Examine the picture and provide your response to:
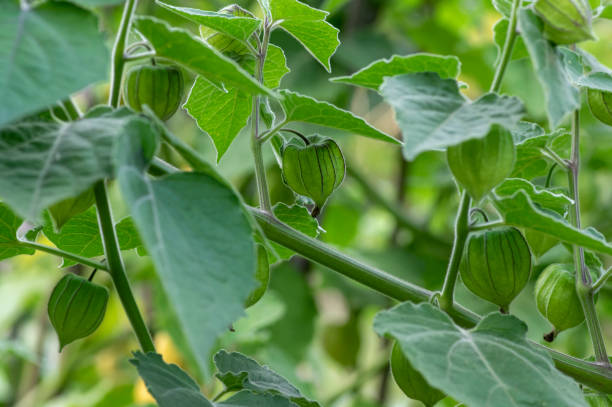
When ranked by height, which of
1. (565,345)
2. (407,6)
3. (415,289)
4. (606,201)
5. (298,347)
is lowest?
(298,347)

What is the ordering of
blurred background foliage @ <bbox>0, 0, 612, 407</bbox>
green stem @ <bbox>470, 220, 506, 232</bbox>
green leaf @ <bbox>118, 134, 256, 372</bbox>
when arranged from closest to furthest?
1. green leaf @ <bbox>118, 134, 256, 372</bbox>
2. green stem @ <bbox>470, 220, 506, 232</bbox>
3. blurred background foliage @ <bbox>0, 0, 612, 407</bbox>

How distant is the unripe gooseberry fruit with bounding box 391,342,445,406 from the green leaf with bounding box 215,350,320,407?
5cm

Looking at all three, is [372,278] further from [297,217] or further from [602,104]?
[602,104]

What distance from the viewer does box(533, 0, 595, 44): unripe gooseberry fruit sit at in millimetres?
314

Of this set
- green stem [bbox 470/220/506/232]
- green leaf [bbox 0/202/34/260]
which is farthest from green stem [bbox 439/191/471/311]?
green leaf [bbox 0/202/34/260]

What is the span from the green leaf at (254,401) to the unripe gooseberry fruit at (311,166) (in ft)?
0.39

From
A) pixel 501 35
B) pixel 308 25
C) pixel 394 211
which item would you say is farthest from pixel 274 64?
pixel 394 211

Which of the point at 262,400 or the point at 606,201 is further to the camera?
the point at 606,201

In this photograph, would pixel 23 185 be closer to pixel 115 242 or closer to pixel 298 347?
pixel 115 242

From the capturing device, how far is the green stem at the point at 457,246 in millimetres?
345

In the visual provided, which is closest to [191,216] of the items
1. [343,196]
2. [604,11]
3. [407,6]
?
[604,11]

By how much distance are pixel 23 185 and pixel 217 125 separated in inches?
8.2

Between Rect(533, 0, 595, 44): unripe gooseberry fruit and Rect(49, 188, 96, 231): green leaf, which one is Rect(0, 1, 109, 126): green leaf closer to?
Rect(49, 188, 96, 231): green leaf

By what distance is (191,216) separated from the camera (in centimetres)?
27
